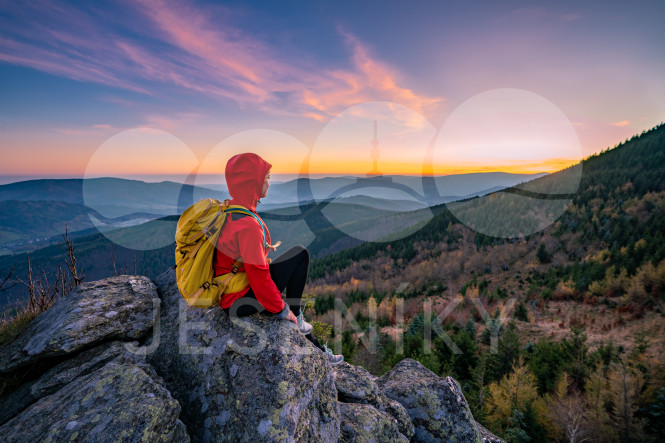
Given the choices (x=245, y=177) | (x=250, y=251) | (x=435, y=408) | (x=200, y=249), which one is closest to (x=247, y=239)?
(x=250, y=251)

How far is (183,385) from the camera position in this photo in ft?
10.6

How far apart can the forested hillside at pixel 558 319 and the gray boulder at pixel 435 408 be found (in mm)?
5809

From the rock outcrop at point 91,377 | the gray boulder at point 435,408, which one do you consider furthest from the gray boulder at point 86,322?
the gray boulder at point 435,408

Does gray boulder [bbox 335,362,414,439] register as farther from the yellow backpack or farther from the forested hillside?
the forested hillside

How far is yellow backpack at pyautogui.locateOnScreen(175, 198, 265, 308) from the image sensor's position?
3006mm

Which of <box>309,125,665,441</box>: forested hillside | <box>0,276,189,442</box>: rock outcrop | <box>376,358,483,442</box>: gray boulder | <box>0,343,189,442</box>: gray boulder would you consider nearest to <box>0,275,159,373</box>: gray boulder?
→ <box>0,276,189,442</box>: rock outcrop

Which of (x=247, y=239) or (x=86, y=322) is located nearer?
(x=247, y=239)

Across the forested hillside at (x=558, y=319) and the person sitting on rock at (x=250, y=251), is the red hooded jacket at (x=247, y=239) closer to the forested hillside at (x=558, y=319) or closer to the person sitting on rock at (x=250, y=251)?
the person sitting on rock at (x=250, y=251)

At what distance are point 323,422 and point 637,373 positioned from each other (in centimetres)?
1352

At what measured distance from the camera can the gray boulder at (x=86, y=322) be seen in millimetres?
3363

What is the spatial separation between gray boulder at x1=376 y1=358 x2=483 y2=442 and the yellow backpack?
145 inches

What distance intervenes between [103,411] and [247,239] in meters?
2.04

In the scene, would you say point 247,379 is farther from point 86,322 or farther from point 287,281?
point 86,322

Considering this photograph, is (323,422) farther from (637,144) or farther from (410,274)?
(637,144)
